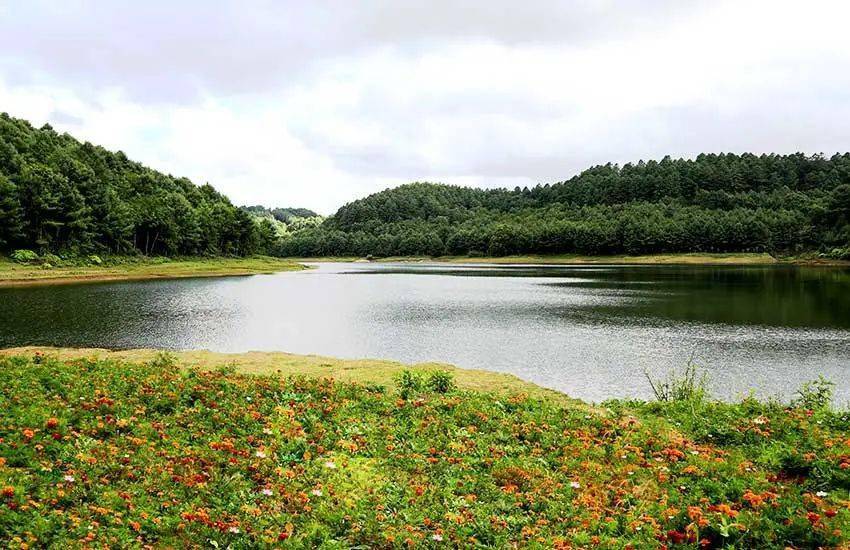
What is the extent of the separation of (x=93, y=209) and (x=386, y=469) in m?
99.8

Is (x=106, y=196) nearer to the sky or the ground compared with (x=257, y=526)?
nearer to the sky

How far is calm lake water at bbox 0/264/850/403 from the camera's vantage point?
22516 mm

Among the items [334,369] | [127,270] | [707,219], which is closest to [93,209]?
[127,270]

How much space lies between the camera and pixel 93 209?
9206 cm

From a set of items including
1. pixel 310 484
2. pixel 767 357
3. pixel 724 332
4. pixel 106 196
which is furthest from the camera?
pixel 106 196

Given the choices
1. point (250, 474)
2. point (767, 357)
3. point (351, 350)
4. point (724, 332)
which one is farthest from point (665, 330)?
point (250, 474)

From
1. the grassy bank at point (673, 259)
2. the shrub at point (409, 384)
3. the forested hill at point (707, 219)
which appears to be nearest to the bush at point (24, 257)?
→ the shrub at point (409, 384)

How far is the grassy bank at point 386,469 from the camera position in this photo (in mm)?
6832

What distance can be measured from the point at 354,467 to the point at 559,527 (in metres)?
3.34

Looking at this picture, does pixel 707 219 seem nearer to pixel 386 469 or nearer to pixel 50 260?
pixel 50 260

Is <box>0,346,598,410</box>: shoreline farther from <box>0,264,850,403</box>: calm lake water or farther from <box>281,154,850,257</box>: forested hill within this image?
<box>281,154,850,257</box>: forested hill

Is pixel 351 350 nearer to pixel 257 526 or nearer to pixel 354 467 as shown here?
pixel 354 467

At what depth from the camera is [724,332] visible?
101 feet

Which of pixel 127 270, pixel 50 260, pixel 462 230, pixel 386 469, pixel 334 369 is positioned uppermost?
pixel 462 230
